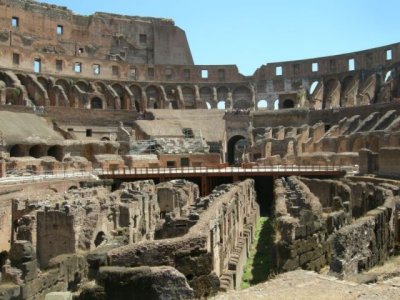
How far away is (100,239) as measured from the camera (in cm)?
1675

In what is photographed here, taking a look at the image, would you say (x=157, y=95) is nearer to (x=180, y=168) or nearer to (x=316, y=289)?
(x=180, y=168)

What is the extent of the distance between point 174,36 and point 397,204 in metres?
57.2

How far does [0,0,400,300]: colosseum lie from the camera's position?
8.75 m

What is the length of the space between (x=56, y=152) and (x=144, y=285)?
3696cm

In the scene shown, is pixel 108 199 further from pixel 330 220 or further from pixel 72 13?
pixel 72 13

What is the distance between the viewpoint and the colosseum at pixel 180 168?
28.7ft

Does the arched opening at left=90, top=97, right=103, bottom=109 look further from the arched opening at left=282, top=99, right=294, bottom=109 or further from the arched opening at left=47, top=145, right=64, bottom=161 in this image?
the arched opening at left=282, top=99, right=294, bottom=109

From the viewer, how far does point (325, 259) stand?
12539 mm

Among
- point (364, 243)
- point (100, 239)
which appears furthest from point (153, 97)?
point (364, 243)

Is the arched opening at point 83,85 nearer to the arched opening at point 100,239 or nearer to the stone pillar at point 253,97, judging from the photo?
the stone pillar at point 253,97

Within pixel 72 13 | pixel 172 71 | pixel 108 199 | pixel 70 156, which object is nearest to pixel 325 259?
pixel 108 199

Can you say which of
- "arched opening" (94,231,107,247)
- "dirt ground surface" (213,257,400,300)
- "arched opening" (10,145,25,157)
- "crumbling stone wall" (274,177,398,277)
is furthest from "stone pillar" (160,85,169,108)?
"dirt ground surface" (213,257,400,300)

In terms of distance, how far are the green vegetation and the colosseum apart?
12cm

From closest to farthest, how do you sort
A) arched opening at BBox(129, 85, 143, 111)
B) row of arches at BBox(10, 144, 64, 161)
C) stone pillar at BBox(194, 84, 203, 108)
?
row of arches at BBox(10, 144, 64, 161)
arched opening at BBox(129, 85, 143, 111)
stone pillar at BBox(194, 84, 203, 108)
